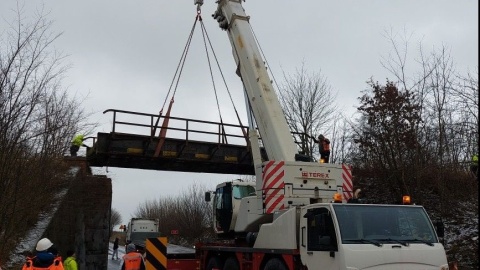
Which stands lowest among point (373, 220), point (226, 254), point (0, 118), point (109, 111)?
point (226, 254)

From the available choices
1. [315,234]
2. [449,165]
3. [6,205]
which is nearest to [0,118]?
[6,205]

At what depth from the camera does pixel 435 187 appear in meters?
20.0

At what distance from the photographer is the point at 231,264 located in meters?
11.2

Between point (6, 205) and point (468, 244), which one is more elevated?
point (6, 205)

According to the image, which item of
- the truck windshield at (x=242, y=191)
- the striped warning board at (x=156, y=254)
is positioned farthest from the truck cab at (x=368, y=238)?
the truck windshield at (x=242, y=191)

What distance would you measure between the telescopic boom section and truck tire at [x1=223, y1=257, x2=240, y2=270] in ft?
8.58

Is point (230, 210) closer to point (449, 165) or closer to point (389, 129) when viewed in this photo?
point (389, 129)

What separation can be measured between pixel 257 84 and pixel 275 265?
436 centimetres

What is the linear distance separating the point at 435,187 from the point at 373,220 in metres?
13.4

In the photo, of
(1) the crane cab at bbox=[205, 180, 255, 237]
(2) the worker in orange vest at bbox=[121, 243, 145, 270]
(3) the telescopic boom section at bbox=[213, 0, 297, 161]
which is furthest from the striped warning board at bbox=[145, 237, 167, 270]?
(1) the crane cab at bbox=[205, 180, 255, 237]

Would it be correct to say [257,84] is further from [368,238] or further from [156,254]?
[368,238]

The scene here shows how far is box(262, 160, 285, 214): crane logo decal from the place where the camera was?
976cm

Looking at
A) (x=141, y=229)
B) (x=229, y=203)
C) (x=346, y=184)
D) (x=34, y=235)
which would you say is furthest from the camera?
(x=141, y=229)

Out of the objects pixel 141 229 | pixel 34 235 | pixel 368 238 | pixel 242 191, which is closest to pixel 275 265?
pixel 368 238
